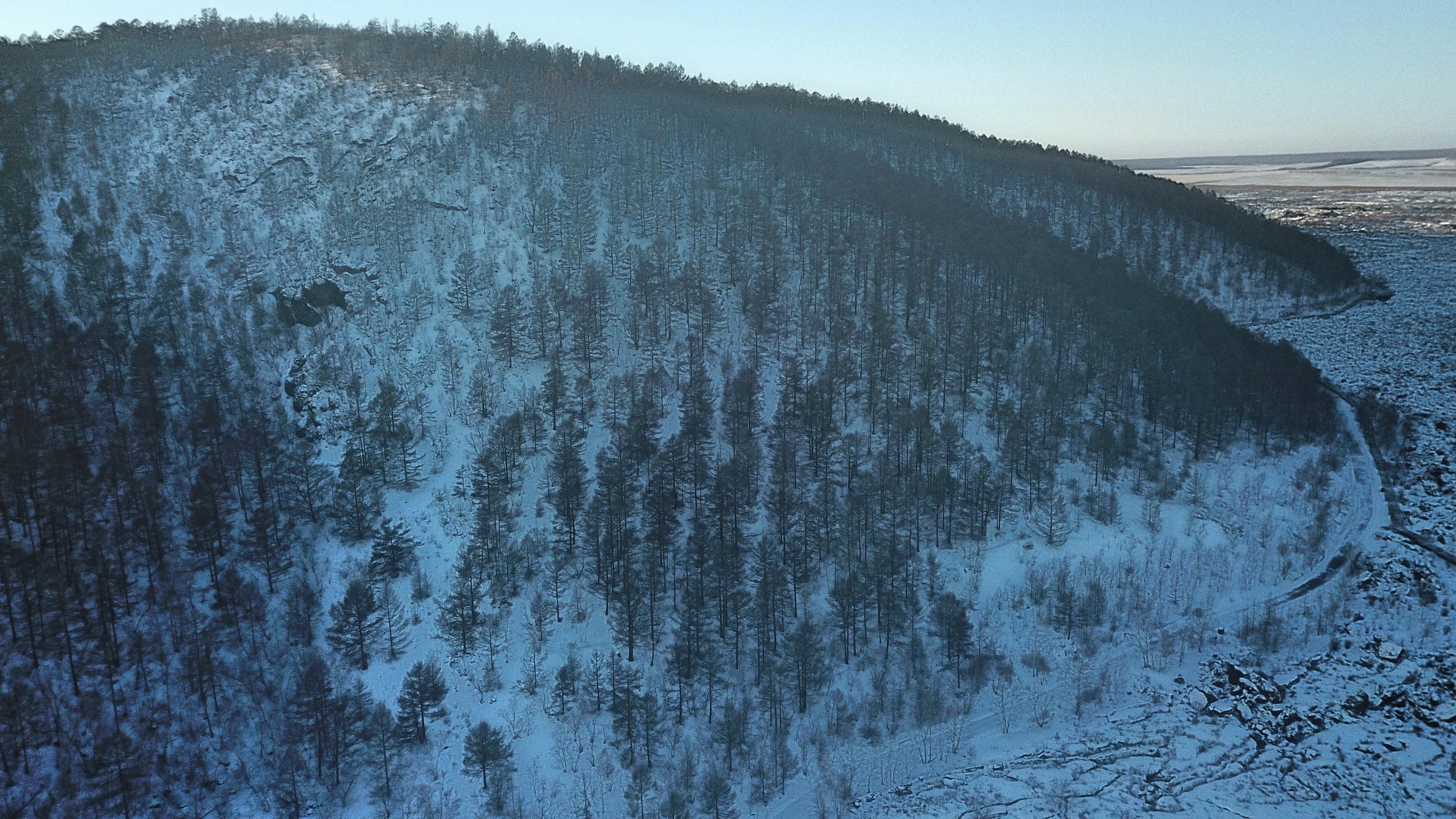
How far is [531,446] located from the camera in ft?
199

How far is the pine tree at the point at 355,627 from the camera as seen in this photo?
48.0 m

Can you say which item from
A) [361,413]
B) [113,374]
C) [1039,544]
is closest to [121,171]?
[113,374]

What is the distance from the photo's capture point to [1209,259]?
349ft

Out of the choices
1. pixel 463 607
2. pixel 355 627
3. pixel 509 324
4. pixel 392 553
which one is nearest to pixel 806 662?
pixel 463 607

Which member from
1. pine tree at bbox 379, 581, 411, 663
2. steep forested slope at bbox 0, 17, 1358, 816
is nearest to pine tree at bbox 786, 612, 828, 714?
steep forested slope at bbox 0, 17, 1358, 816

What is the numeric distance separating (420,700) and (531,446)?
835 inches

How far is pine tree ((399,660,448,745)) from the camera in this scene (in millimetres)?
43844

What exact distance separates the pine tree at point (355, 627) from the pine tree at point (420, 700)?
3.45m

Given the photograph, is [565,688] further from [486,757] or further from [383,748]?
[383,748]

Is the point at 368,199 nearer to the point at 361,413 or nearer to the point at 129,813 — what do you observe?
the point at 361,413

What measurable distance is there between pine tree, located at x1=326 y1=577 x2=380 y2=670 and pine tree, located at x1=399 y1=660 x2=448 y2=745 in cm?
345

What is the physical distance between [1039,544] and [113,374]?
222 feet

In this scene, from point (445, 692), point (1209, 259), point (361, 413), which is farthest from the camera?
point (1209, 259)

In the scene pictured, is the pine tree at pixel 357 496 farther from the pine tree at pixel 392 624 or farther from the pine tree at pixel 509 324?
the pine tree at pixel 509 324
